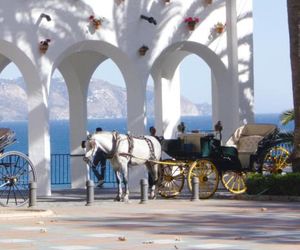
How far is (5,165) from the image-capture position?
955 inches

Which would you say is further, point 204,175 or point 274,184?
point 204,175

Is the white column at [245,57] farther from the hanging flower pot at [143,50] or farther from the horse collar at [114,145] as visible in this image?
the horse collar at [114,145]

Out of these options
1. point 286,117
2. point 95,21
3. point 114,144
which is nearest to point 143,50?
point 95,21

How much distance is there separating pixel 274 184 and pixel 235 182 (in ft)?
7.50

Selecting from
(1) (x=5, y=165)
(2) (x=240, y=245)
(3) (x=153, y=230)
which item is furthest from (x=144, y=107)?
(2) (x=240, y=245)

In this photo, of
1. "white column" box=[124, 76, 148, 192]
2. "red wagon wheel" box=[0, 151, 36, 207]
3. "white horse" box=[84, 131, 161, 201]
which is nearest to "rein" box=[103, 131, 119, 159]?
"white horse" box=[84, 131, 161, 201]

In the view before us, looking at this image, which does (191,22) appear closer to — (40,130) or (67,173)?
(40,130)

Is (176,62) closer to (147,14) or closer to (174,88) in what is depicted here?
(174,88)

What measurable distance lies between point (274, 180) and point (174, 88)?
10.1 metres

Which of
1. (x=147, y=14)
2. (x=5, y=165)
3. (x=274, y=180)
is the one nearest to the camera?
(x=5, y=165)

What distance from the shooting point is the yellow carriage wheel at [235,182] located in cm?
2844

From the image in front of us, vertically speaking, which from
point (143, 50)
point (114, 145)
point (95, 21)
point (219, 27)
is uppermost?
point (219, 27)

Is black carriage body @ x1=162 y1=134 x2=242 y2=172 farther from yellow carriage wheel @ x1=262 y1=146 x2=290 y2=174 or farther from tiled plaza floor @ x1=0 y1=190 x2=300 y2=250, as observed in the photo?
tiled plaza floor @ x1=0 y1=190 x2=300 y2=250

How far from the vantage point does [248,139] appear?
28750mm
